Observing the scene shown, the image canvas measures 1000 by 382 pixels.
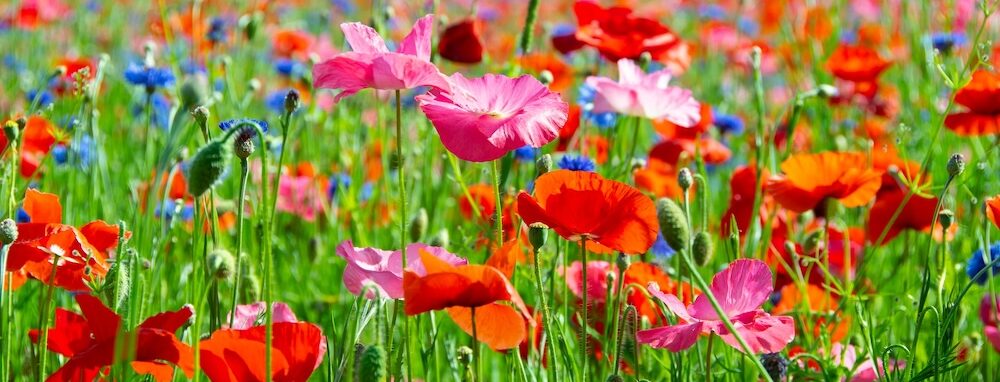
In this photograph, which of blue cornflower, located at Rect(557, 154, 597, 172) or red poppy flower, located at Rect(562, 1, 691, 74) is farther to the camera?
red poppy flower, located at Rect(562, 1, 691, 74)

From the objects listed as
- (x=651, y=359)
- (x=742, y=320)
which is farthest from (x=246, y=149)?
(x=651, y=359)

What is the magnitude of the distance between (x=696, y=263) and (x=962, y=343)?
1.00 ft

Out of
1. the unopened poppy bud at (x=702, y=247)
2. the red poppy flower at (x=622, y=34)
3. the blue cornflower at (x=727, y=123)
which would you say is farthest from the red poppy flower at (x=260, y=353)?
the blue cornflower at (x=727, y=123)

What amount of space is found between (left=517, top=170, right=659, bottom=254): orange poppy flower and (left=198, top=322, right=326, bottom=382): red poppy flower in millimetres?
196

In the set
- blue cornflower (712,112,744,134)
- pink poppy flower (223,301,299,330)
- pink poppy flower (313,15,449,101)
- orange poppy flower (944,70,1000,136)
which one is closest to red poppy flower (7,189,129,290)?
pink poppy flower (223,301,299,330)

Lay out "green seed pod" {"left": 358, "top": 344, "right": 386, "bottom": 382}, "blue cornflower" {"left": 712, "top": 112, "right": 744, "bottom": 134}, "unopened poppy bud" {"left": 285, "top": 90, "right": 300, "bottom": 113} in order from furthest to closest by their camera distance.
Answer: "blue cornflower" {"left": 712, "top": 112, "right": 744, "bottom": 134}, "unopened poppy bud" {"left": 285, "top": 90, "right": 300, "bottom": 113}, "green seed pod" {"left": 358, "top": 344, "right": 386, "bottom": 382}

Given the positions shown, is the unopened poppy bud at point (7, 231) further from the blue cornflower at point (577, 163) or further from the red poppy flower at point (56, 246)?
the blue cornflower at point (577, 163)

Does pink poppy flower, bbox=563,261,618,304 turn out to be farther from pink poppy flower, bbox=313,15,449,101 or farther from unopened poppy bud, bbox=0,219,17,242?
unopened poppy bud, bbox=0,219,17,242

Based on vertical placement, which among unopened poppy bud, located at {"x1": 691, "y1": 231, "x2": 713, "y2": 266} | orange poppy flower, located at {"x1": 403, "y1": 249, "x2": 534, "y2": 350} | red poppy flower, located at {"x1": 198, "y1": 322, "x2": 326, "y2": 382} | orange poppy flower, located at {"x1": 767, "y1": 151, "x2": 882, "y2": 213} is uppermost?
orange poppy flower, located at {"x1": 767, "y1": 151, "x2": 882, "y2": 213}

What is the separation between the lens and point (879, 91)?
8.61 feet

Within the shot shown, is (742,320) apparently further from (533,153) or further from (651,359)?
(533,153)

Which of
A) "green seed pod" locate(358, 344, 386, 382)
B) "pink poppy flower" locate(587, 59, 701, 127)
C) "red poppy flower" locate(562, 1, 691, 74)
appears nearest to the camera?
"green seed pod" locate(358, 344, 386, 382)

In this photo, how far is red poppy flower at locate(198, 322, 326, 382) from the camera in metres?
0.84

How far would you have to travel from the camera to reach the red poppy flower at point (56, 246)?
0.94 metres
